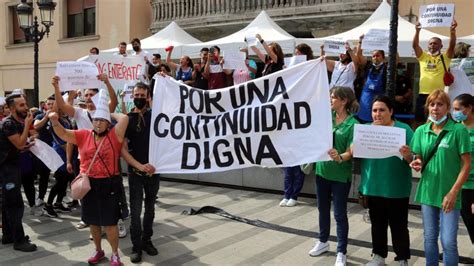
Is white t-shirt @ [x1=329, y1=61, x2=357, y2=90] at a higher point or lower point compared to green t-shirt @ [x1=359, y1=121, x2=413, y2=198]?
higher

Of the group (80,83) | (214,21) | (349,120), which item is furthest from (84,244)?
(214,21)

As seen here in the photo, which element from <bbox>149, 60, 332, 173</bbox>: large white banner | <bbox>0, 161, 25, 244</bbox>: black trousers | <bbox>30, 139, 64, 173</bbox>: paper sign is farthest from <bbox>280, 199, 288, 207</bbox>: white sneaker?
<bbox>0, 161, 25, 244</bbox>: black trousers

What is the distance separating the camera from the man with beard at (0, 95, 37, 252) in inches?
219

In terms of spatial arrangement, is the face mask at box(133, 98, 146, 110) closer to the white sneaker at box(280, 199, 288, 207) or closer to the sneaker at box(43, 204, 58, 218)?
the sneaker at box(43, 204, 58, 218)

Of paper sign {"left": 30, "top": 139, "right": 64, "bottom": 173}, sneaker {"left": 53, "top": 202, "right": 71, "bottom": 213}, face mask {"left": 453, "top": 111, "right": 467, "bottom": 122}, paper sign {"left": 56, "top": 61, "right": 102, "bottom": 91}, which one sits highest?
paper sign {"left": 56, "top": 61, "right": 102, "bottom": 91}

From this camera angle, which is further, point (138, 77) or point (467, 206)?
point (138, 77)

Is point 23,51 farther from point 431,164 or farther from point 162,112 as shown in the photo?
point 431,164

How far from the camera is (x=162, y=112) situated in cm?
530

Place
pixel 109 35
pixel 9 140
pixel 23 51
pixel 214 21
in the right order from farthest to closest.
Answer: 1. pixel 23 51
2. pixel 109 35
3. pixel 214 21
4. pixel 9 140

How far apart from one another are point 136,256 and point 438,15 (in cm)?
508

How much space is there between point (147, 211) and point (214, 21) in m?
11.8

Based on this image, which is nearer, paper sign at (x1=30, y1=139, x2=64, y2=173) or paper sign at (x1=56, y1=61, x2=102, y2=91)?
paper sign at (x1=56, y1=61, x2=102, y2=91)

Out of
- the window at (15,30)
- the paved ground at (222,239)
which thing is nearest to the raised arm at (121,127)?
the paved ground at (222,239)

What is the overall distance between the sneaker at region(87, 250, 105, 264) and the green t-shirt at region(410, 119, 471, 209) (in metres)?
3.32
